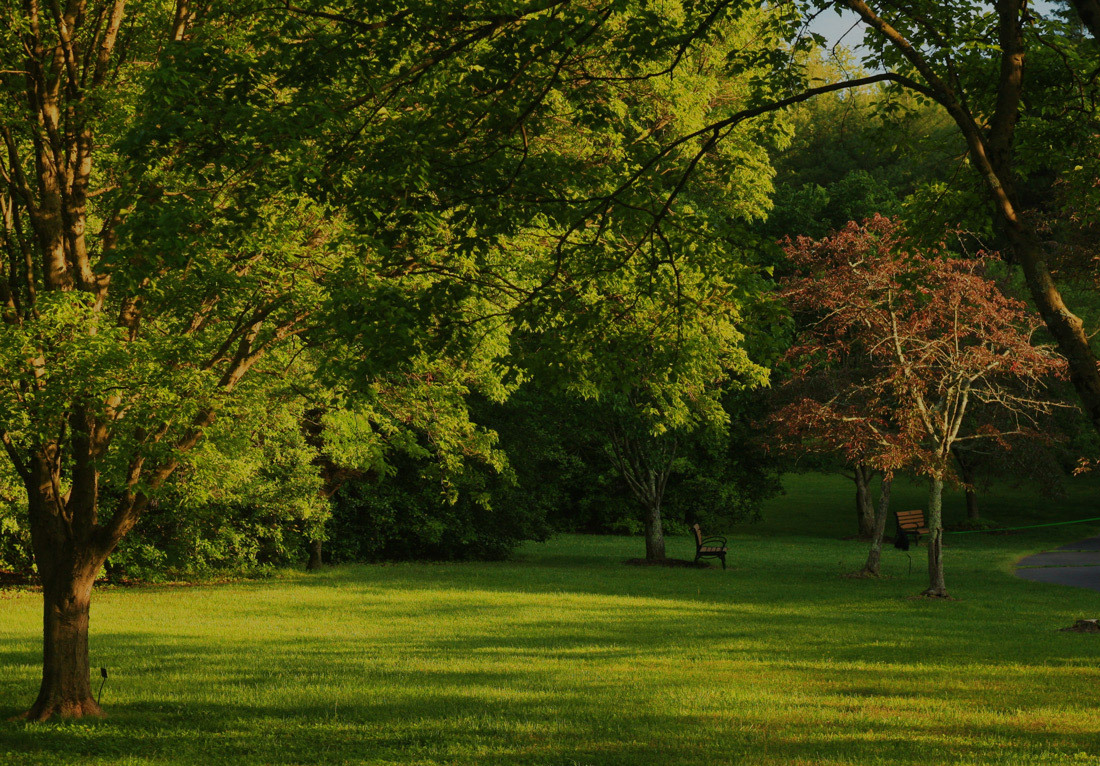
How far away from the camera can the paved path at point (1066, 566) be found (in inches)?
864

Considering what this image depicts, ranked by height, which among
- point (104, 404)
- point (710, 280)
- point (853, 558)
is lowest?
point (853, 558)

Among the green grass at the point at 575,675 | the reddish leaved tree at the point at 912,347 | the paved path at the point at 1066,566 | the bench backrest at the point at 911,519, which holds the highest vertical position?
the reddish leaved tree at the point at 912,347

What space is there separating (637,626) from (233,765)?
26.1 feet

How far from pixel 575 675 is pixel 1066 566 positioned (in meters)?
18.4

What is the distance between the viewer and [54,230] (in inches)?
370

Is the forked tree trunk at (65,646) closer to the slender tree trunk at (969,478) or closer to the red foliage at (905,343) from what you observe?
the red foliage at (905,343)

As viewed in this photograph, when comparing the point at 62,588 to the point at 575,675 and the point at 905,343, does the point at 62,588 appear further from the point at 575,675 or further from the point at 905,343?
the point at 905,343

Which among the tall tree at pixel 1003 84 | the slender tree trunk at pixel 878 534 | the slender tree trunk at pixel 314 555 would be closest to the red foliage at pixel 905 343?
the slender tree trunk at pixel 878 534

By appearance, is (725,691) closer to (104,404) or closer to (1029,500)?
(104,404)

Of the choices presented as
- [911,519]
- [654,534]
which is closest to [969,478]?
[911,519]

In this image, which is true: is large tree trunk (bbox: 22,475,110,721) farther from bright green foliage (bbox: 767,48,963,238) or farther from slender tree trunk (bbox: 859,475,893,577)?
slender tree trunk (bbox: 859,475,893,577)

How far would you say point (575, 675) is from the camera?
11195 millimetres

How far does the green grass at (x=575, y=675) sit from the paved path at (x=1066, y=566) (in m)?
1.44

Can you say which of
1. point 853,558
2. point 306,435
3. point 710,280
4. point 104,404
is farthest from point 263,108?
point 853,558
